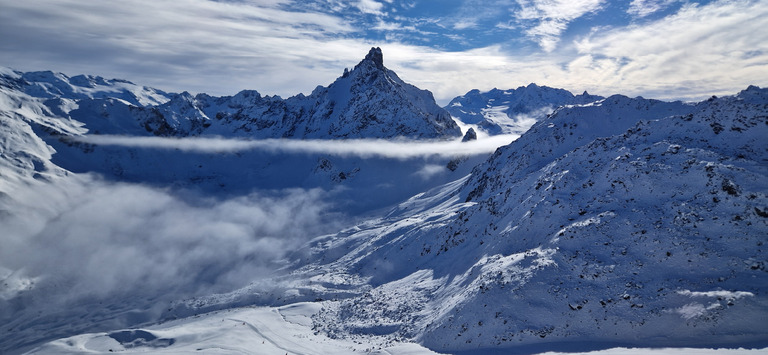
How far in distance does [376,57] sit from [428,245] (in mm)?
117355

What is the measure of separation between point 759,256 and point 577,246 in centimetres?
939

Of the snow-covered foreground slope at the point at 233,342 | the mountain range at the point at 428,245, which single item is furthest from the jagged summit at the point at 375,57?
the snow-covered foreground slope at the point at 233,342

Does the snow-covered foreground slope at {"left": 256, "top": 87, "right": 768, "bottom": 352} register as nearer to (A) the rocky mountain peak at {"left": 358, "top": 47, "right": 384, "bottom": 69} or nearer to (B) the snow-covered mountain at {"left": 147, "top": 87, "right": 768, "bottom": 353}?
→ (B) the snow-covered mountain at {"left": 147, "top": 87, "right": 768, "bottom": 353}

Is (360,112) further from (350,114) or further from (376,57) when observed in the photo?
(376,57)

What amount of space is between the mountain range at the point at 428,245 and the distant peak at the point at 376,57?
25.1 metres

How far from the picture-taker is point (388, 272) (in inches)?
2023

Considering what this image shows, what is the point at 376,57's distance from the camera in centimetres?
15262

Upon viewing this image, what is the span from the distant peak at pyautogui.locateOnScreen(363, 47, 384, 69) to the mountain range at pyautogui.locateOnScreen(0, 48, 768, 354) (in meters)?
25.1

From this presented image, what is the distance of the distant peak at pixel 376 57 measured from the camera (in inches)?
5989

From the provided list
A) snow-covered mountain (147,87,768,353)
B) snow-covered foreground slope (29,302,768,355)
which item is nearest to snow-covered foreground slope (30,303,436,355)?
snow-covered foreground slope (29,302,768,355)

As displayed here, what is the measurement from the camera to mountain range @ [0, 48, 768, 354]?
884 inches

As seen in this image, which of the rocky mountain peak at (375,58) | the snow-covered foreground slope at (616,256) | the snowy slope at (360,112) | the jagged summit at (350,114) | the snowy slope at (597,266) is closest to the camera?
the snow-covered foreground slope at (616,256)

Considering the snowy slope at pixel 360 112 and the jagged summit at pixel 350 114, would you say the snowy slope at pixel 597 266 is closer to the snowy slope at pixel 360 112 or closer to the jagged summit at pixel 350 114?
the snowy slope at pixel 360 112

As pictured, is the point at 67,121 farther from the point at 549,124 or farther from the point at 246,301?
the point at 549,124
